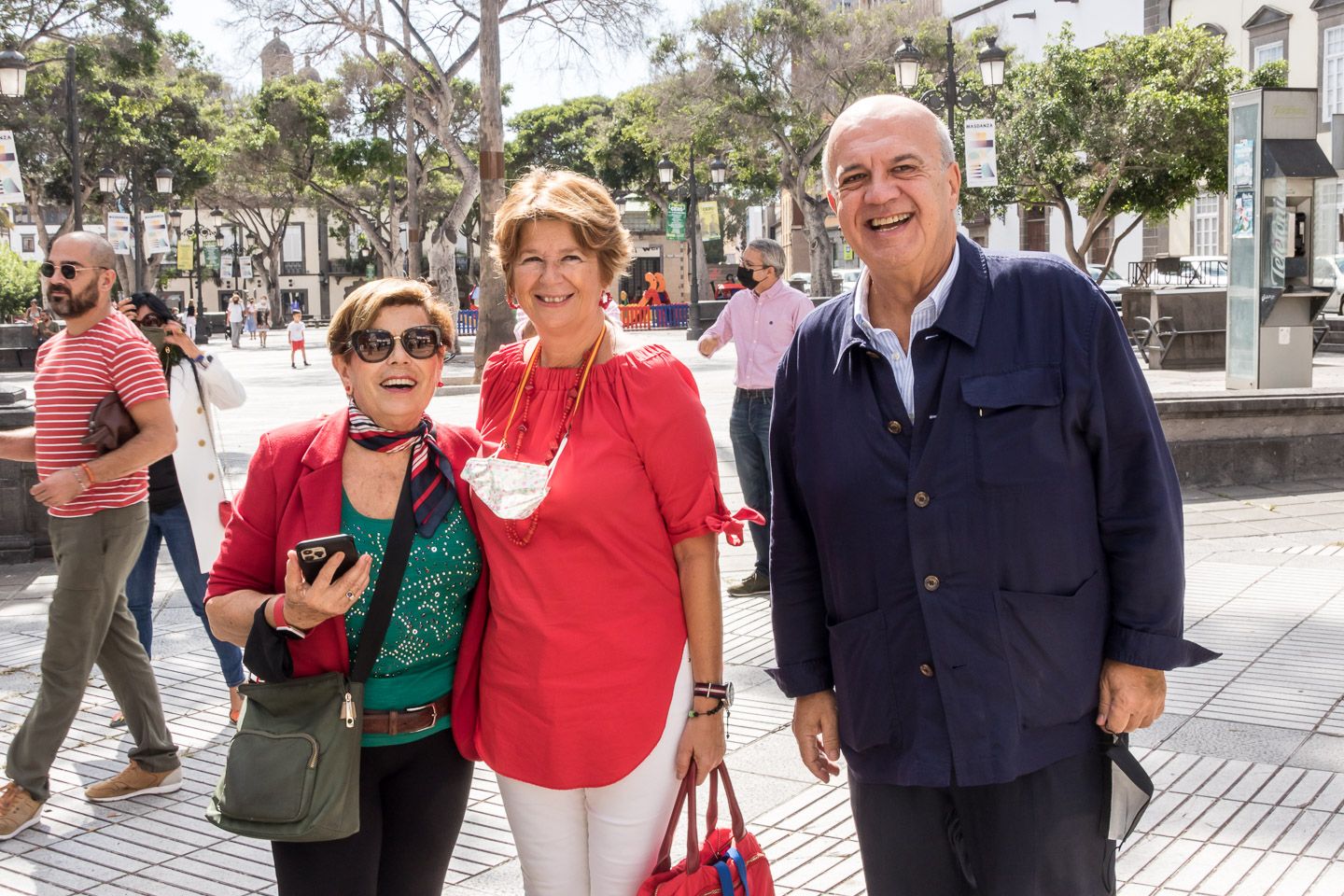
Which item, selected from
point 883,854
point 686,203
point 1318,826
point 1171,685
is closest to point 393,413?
point 883,854

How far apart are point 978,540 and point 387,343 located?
1.17m

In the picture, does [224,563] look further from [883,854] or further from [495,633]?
[883,854]

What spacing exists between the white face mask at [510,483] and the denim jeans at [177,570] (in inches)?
118

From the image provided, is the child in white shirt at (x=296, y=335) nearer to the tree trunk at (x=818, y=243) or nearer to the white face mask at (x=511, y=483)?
the tree trunk at (x=818, y=243)

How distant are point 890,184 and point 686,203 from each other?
40475 millimetres

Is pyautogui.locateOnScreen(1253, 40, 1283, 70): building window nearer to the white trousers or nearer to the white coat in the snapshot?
the white coat

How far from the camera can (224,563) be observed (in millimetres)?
2559


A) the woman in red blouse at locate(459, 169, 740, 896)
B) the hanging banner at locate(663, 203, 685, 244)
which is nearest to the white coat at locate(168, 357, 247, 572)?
the woman in red blouse at locate(459, 169, 740, 896)

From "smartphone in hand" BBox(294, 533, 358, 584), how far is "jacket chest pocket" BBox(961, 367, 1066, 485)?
3.51 ft

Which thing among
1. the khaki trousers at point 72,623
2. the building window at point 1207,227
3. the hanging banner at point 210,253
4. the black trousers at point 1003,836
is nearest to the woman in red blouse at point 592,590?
the black trousers at point 1003,836

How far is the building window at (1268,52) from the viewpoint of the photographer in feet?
119

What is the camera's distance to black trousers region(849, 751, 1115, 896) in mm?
2281

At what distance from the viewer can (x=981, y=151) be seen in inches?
697

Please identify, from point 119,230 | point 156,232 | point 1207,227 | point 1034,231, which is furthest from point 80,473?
point 1034,231
